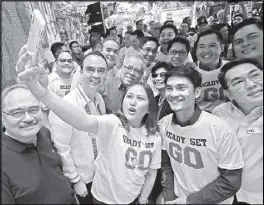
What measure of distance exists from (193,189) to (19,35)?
1.19 meters

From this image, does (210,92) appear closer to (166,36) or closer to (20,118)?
(20,118)

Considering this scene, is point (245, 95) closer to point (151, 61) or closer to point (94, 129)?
point (94, 129)

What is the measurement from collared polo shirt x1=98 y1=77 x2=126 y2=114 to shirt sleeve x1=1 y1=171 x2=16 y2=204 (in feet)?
1.89

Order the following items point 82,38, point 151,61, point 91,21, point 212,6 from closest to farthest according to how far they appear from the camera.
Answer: point 212,6 → point 91,21 → point 151,61 → point 82,38

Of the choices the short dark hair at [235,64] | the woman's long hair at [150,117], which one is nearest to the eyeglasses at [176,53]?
the woman's long hair at [150,117]

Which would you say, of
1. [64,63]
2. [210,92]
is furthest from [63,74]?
[210,92]

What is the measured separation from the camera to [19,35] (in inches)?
42.5

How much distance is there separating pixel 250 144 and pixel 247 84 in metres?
0.24

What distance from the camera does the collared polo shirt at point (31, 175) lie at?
729 mm

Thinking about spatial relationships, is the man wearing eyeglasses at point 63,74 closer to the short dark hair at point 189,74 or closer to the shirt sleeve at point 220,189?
the short dark hair at point 189,74

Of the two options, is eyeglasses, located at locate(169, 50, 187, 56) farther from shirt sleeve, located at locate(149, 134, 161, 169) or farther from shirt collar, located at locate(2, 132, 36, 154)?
shirt collar, located at locate(2, 132, 36, 154)

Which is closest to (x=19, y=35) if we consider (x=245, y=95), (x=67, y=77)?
(x=67, y=77)

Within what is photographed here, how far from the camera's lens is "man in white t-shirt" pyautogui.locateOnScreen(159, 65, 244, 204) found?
0.77m

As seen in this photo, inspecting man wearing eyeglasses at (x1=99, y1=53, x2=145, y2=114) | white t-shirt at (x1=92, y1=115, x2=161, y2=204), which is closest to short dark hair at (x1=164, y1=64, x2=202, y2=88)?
white t-shirt at (x1=92, y1=115, x2=161, y2=204)
